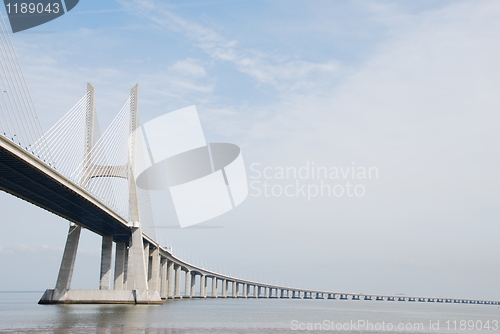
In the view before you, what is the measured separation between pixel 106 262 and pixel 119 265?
641 centimetres

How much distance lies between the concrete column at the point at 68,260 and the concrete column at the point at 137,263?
623 centimetres

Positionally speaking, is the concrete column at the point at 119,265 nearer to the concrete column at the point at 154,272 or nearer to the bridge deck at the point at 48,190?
the concrete column at the point at 154,272

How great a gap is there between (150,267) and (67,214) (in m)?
33.0

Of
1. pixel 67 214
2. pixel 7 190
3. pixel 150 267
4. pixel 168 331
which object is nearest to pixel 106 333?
pixel 168 331

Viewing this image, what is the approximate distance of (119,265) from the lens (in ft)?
248

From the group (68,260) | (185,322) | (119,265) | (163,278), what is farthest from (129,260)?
(163,278)

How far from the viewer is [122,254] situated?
2995 inches

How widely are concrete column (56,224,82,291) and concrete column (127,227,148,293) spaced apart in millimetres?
6233

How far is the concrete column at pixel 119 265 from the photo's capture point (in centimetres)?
7356

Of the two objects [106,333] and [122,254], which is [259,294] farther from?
[106,333]

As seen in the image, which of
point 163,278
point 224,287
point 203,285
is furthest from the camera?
point 224,287

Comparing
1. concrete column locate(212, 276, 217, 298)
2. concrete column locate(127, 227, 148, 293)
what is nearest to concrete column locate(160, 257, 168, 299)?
concrete column locate(127, 227, 148, 293)

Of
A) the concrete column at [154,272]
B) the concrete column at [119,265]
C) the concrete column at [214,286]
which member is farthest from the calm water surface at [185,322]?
the concrete column at [214,286]

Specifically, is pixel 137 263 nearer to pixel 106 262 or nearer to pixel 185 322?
pixel 106 262
